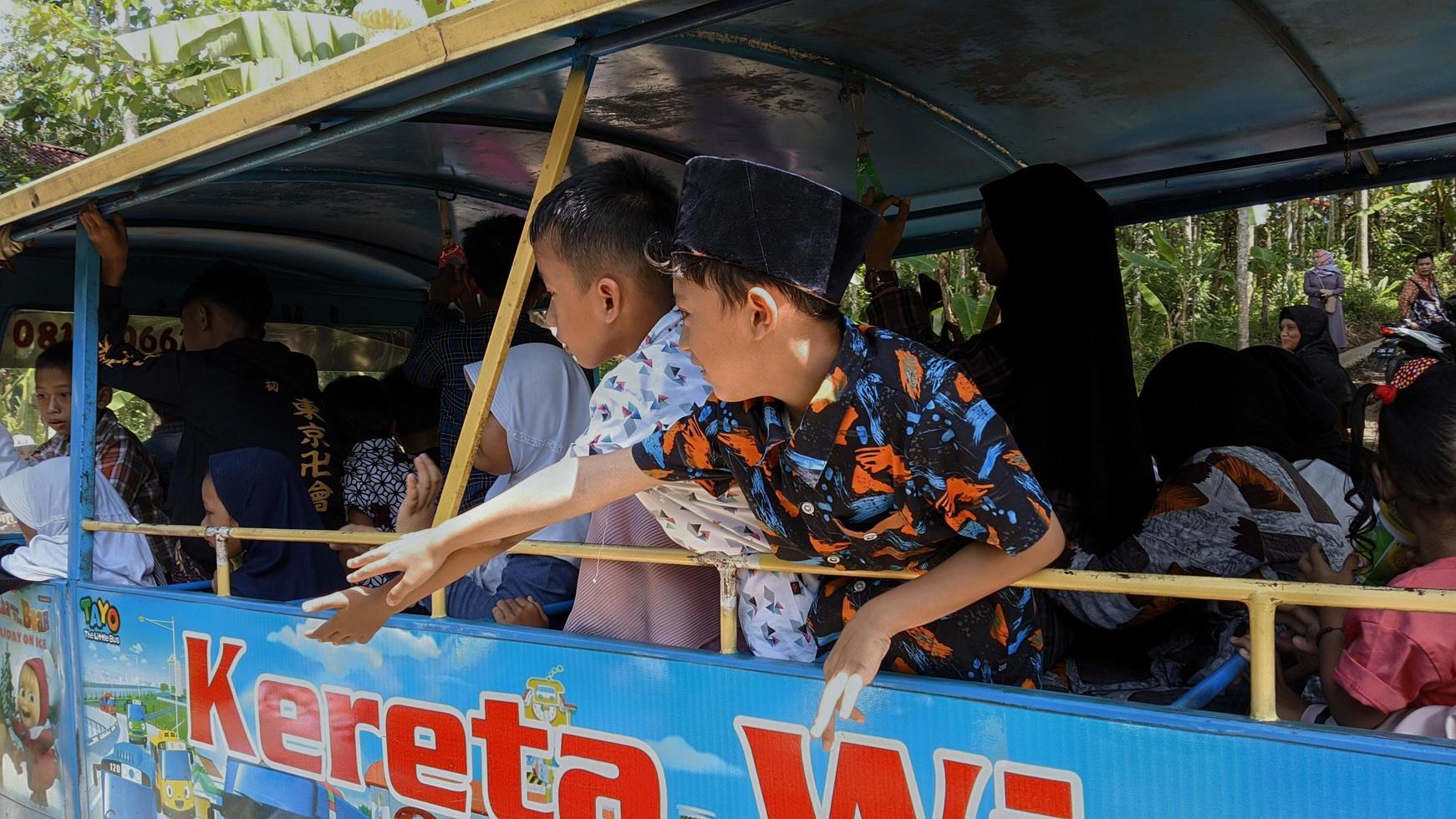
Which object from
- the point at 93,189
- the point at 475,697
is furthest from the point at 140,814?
the point at 93,189

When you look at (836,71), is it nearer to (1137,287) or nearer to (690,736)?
(690,736)

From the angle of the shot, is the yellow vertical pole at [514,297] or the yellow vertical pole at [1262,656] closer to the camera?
the yellow vertical pole at [1262,656]

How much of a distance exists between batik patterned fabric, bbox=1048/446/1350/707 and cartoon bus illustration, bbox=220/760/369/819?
1.86m

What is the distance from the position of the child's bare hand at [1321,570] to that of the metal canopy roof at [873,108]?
1392 mm

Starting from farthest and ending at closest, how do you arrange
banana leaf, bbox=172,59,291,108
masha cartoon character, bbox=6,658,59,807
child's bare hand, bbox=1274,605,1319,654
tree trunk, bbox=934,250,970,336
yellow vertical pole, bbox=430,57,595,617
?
tree trunk, bbox=934,250,970,336
banana leaf, bbox=172,59,291,108
masha cartoon character, bbox=6,658,59,807
yellow vertical pole, bbox=430,57,595,617
child's bare hand, bbox=1274,605,1319,654

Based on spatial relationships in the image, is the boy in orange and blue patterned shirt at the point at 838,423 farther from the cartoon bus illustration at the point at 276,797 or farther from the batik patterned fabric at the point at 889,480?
the cartoon bus illustration at the point at 276,797

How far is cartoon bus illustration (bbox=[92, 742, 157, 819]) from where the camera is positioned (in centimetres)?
346

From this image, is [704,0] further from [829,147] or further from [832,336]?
[829,147]

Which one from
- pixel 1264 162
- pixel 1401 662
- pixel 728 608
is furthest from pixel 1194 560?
pixel 1264 162

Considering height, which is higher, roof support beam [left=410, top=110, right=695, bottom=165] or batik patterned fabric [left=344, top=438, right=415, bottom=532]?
roof support beam [left=410, top=110, right=695, bottom=165]

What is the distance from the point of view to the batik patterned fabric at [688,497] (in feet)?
6.93

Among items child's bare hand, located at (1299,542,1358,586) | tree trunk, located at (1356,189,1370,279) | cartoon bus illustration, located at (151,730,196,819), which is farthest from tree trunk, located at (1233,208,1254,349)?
cartoon bus illustration, located at (151,730,196,819)

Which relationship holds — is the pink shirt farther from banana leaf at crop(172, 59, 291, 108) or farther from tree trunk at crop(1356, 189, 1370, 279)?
tree trunk at crop(1356, 189, 1370, 279)

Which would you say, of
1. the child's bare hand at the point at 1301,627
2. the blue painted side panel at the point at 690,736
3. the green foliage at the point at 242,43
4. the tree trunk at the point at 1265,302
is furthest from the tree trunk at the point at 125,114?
the tree trunk at the point at 1265,302
